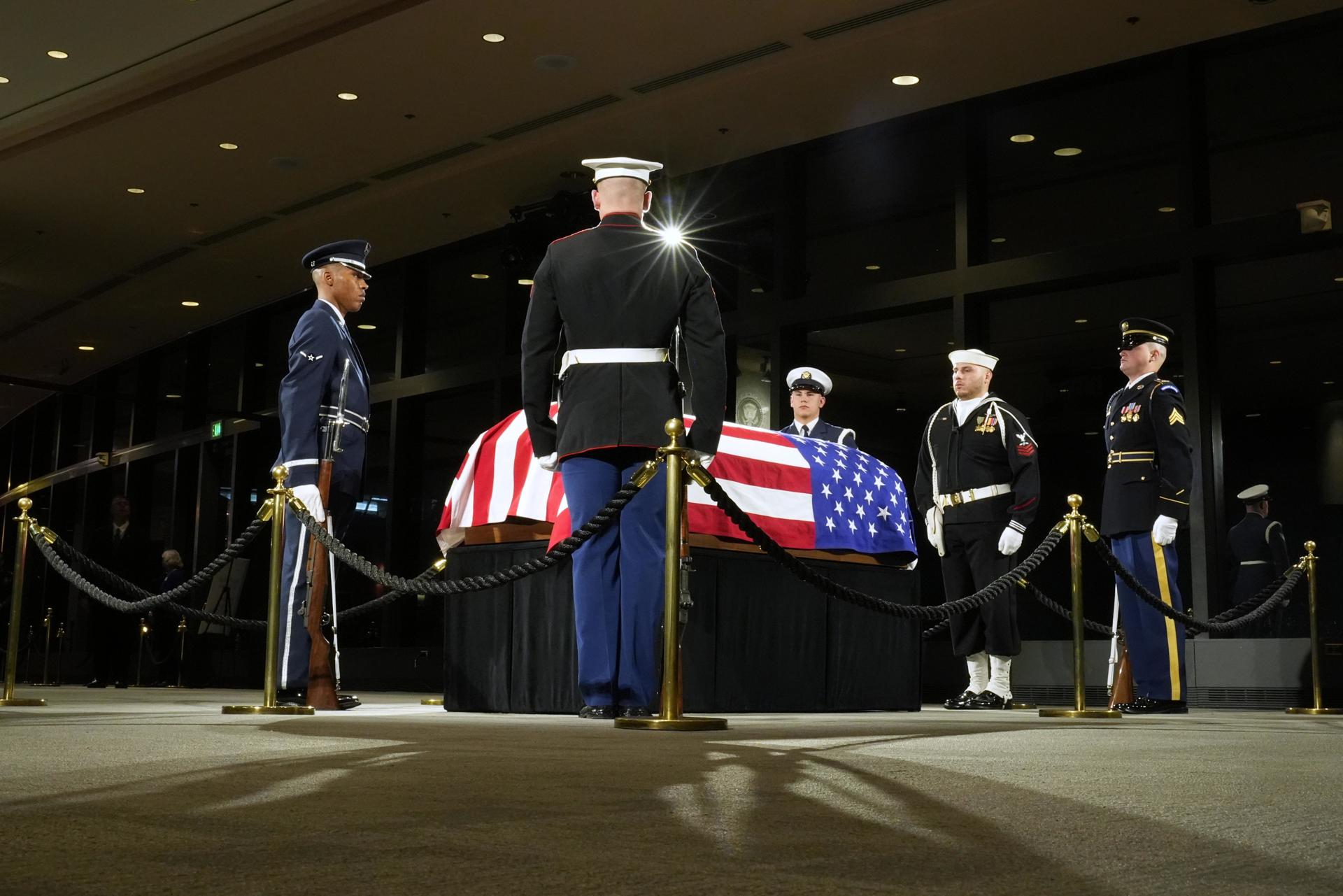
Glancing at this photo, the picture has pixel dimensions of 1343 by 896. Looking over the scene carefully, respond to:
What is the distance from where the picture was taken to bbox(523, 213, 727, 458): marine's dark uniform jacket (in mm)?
4078

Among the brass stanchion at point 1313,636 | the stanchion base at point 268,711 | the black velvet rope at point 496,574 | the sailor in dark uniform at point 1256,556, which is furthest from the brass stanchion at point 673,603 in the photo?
the sailor in dark uniform at point 1256,556

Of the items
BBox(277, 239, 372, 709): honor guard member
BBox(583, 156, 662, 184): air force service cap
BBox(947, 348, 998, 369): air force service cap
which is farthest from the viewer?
BBox(947, 348, 998, 369): air force service cap

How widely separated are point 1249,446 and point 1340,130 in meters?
2.85

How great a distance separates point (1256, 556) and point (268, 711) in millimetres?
6243

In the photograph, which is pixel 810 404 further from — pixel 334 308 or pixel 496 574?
pixel 496 574

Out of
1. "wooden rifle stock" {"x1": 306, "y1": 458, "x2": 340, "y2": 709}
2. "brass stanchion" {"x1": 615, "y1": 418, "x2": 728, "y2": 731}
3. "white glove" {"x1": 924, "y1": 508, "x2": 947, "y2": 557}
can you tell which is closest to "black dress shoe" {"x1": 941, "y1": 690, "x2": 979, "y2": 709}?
"white glove" {"x1": 924, "y1": 508, "x2": 947, "y2": 557}

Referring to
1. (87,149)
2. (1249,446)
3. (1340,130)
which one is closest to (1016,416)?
(1340,130)

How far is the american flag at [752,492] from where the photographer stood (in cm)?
518

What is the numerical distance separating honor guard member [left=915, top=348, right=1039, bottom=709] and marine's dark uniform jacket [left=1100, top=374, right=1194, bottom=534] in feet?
1.18

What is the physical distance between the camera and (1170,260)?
27.2ft

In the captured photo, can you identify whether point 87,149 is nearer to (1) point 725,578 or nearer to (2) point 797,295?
(2) point 797,295

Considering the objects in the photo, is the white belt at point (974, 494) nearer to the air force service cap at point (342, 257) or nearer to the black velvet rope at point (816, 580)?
the black velvet rope at point (816, 580)

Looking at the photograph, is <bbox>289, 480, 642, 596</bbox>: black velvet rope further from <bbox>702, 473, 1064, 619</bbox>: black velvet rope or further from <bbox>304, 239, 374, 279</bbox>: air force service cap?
<bbox>304, 239, 374, 279</bbox>: air force service cap

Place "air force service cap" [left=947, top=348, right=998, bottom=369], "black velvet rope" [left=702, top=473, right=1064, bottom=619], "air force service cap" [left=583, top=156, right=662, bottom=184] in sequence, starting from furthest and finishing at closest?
"air force service cap" [left=947, top=348, right=998, bottom=369]
"air force service cap" [left=583, top=156, right=662, bottom=184]
"black velvet rope" [left=702, top=473, right=1064, bottom=619]
